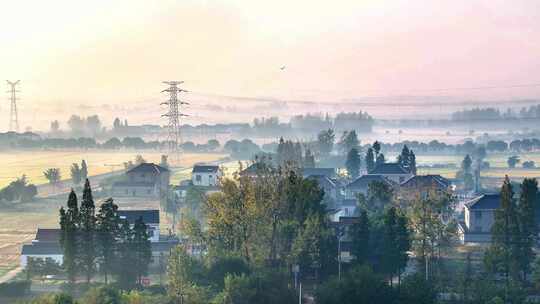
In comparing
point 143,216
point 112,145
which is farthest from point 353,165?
point 112,145

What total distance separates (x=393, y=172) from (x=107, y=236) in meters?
17.0

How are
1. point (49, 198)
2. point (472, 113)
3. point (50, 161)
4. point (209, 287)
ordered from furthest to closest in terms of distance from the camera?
point (472, 113), point (50, 161), point (49, 198), point (209, 287)

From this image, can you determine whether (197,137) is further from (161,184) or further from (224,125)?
(161,184)

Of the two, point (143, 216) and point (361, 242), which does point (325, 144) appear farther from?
point (361, 242)

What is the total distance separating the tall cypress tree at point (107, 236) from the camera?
752 inches

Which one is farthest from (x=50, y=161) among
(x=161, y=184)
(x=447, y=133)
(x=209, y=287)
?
(x=447, y=133)

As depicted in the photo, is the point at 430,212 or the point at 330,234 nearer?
the point at 330,234

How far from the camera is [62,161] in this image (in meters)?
49.8

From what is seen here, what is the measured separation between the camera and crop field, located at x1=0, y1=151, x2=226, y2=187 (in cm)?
4209

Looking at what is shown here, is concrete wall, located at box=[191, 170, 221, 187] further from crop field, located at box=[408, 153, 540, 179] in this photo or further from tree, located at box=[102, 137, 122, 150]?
tree, located at box=[102, 137, 122, 150]

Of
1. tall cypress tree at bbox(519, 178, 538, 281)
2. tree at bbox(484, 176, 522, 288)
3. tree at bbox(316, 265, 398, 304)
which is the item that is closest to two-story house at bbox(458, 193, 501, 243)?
tall cypress tree at bbox(519, 178, 538, 281)

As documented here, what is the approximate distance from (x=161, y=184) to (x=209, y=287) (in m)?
18.5

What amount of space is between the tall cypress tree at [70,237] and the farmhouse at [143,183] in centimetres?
1447

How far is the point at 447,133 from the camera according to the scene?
87.9 m
